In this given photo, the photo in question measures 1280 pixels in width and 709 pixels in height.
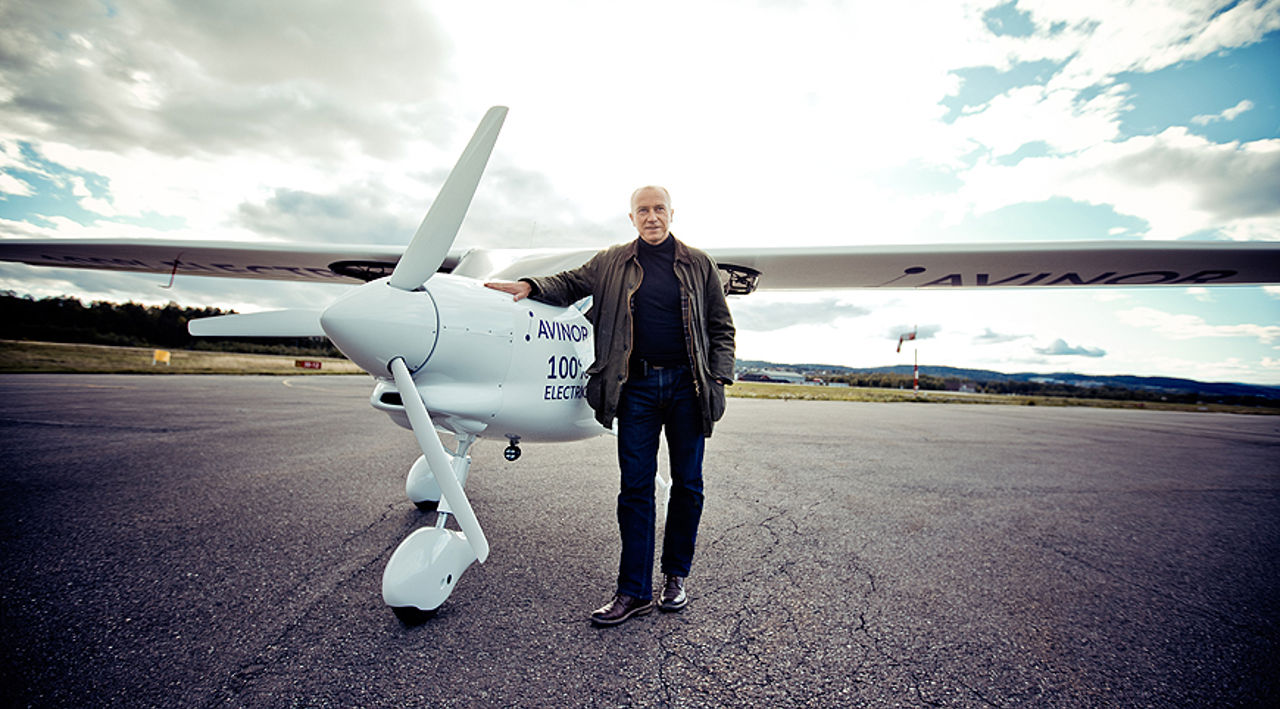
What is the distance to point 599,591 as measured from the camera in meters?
2.30

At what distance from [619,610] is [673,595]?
0.93 feet

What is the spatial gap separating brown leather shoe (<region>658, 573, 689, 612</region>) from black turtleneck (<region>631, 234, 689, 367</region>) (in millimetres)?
1026

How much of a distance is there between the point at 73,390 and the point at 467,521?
13196 mm

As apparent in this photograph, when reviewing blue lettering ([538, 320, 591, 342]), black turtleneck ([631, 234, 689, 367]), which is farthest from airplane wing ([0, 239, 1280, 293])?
black turtleneck ([631, 234, 689, 367])

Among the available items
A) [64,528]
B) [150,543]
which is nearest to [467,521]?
[150,543]

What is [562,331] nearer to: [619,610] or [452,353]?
[452,353]

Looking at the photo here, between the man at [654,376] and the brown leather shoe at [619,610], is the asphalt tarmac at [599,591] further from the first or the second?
the man at [654,376]

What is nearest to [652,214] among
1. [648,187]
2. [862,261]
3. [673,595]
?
[648,187]

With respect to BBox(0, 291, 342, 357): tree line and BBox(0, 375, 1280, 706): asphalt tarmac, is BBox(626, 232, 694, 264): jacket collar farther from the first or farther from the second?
BBox(0, 291, 342, 357): tree line

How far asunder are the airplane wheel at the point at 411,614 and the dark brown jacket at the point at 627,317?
105cm

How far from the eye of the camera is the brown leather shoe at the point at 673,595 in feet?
7.07

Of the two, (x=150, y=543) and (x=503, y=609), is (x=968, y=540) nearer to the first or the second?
(x=503, y=609)

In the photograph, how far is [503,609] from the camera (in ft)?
6.81

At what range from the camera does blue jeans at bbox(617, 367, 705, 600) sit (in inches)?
85.0
